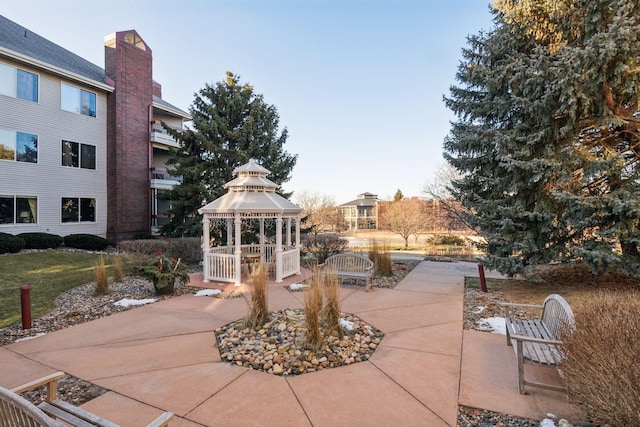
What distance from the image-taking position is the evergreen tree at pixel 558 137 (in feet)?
20.9

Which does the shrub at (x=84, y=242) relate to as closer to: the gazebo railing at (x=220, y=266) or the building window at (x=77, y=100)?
the building window at (x=77, y=100)

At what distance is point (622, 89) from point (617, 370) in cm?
695

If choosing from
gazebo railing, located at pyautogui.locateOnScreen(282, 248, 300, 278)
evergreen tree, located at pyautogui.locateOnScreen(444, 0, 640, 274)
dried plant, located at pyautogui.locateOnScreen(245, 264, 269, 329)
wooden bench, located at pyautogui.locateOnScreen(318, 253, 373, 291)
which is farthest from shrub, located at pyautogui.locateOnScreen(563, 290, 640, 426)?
gazebo railing, located at pyautogui.locateOnScreen(282, 248, 300, 278)

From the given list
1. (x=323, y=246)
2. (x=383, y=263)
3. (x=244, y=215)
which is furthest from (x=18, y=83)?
(x=383, y=263)

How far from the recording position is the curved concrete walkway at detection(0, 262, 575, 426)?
9.48 feet

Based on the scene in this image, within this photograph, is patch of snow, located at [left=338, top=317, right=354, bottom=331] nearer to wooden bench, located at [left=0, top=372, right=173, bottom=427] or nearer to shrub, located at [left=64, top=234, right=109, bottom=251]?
wooden bench, located at [left=0, top=372, right=173, bottom=427]

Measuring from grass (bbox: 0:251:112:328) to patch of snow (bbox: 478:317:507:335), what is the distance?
793 centimetres

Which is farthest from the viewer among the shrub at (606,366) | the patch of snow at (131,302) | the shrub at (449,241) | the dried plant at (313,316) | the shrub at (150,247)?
the shrub at (449,241)

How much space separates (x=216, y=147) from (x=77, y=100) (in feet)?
26.2

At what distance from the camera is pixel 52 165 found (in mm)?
14680

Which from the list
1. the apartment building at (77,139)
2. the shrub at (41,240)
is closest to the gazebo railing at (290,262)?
the shrub at (41,240)

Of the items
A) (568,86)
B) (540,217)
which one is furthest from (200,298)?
(568,86)

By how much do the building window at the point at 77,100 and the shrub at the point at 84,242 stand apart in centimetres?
620

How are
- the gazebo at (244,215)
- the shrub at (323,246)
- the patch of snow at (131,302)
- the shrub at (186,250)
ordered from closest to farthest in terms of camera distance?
the patch of snow at (131,302) → the gazebo at (244,215) → the shrub at (186,250) → the shrub at (323,246)
